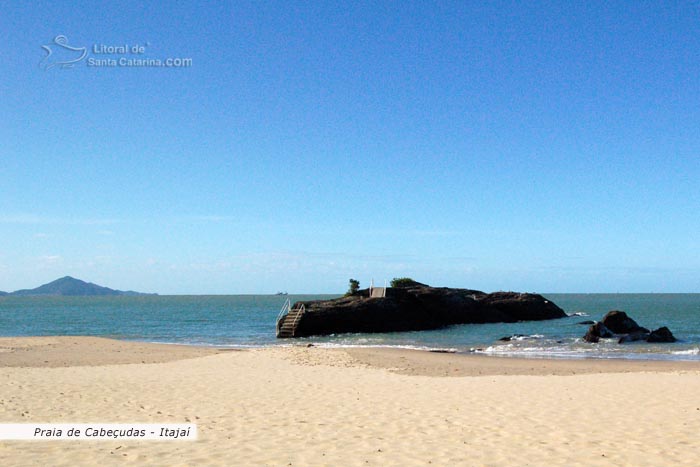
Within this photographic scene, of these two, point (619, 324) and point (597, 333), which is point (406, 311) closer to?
point (619, 324)

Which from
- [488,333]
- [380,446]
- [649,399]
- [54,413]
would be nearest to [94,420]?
[54,413]

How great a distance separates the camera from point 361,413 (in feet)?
40.9

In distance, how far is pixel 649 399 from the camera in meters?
14.4

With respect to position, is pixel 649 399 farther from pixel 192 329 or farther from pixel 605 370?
pixel 192 329

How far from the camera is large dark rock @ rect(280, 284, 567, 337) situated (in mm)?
49062

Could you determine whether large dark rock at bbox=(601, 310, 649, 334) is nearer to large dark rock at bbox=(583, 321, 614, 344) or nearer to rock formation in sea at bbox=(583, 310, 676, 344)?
rock formation in sea at bbox=(583, 310, 676, 344)

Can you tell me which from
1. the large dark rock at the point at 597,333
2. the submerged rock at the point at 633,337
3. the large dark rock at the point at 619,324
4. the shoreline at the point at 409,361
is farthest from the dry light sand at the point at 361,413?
the large dark rock at the point at 619,324

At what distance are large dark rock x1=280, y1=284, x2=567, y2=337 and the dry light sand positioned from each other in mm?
26154

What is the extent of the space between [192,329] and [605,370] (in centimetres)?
4321

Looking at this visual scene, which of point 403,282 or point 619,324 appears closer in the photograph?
point 619,324

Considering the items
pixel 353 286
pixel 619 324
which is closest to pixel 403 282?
pixel 353 286

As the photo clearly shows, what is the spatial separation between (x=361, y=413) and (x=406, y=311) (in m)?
41.9

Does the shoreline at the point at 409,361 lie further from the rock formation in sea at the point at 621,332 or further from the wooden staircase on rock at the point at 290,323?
the wooden staircase on rock at the point at 290,323

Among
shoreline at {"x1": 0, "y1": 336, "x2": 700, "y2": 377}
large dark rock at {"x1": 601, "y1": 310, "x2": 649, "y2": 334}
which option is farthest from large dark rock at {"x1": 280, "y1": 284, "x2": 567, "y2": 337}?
shoreline at {"x1": 0, "y1": 336, "x2": 700, "y2": 377}
